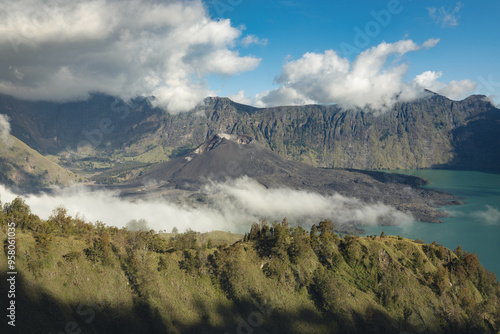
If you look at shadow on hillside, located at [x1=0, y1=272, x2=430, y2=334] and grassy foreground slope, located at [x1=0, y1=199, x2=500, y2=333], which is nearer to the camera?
shadow on hillside, located at [x1=0, y1=272, x2=430, y2=334]

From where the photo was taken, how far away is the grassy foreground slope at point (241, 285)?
50031 millimetres

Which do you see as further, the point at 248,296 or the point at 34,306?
the point at 248,296

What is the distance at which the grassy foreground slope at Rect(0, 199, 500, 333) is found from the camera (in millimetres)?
50031

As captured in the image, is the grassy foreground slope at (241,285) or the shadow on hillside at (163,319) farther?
the grassy foreground slope at (241,285)

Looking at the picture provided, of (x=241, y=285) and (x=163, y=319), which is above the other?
(x=241, y=285)

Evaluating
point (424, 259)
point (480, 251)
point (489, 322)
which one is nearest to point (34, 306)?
point (424, 259)

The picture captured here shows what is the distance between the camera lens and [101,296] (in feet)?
171

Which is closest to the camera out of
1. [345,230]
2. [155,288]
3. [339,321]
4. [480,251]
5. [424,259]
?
[155,288]

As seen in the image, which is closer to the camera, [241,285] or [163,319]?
[163,319]

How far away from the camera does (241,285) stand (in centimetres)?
6431

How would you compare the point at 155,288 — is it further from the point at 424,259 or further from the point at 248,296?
the point at 424,259

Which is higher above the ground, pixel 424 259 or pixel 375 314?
pixel 424 259

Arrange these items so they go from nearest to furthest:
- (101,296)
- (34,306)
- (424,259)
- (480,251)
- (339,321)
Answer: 1. (34,306)
2. (101,296)
3. (339,321)
4. (424,259)
5. (480,251)

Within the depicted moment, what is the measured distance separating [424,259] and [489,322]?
723 inches
